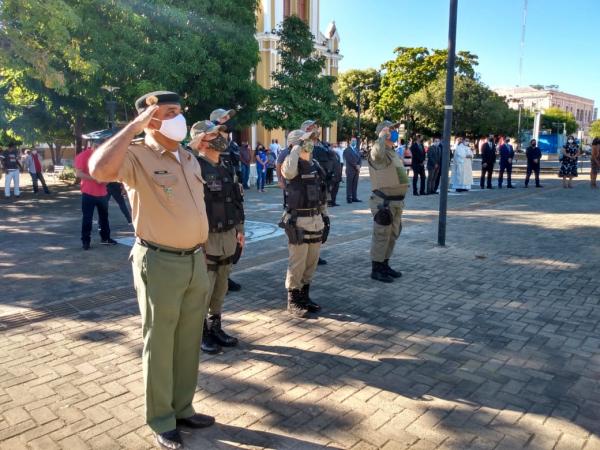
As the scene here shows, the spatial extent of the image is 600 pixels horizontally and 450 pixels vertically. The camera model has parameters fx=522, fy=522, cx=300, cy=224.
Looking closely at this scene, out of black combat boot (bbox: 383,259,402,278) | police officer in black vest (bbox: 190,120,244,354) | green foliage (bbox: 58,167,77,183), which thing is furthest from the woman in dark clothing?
green foliage (bbox: 58,167,77,183)

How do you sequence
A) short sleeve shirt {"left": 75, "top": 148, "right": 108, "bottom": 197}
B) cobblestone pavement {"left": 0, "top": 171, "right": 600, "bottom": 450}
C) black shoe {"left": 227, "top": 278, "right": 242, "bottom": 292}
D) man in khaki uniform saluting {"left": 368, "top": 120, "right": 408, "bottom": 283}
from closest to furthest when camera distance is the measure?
cobblestone pavement {"left": 0, "top": 171, "right": 600, "bottom": 450}, black shoe {"left": 227, "top": 278, "right": 242, "bottom": 292}, man in khaki uniform saluting {"left": 368, "top": 120, "right": 408, "bottom": 283}, short sleeve shirt {"left": 75, "top": 148, "right": 108, "bottom": 197}

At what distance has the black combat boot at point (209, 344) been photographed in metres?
4.50

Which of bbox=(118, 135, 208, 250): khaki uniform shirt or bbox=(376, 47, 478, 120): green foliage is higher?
bbox=(376, 47, 478, 120): green foliage

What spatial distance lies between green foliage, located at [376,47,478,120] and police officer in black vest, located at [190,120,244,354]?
45252 mm

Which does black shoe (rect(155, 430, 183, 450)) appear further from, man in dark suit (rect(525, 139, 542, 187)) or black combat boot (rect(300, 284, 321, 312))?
man in dark suit (rect(525, 139, 542, 187))

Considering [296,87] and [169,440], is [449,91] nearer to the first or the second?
[169,440]

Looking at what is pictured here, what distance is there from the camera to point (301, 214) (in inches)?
210

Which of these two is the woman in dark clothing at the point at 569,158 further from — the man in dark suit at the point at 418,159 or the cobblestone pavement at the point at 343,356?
the cobblestone pavement at the point at 343,356

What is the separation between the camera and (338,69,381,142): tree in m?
53.7

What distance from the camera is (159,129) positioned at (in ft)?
9.70

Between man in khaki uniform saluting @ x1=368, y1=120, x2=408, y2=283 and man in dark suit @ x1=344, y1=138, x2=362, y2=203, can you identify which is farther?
man in dark suit @ x1=344, y1=138, x2=362, y2=203

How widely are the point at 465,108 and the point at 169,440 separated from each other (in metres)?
41.3

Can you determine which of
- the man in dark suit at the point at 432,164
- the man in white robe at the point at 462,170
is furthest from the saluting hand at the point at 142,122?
the man in white robe at the point at 462,170

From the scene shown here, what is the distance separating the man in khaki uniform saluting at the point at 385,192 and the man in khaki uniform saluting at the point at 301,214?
4.45 feet
